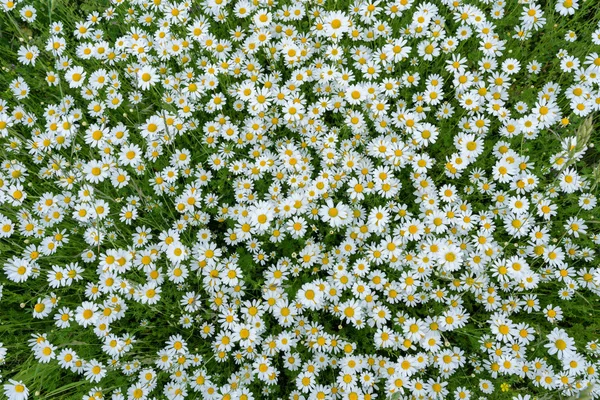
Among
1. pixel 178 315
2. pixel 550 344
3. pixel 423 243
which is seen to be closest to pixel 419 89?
pixel 423 243

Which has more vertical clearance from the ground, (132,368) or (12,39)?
(12,39)

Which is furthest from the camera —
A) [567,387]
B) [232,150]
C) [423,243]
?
[232,150]

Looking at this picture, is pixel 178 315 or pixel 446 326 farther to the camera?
pixel 178 315

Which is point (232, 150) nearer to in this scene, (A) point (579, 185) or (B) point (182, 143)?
(B) point (182, 143)

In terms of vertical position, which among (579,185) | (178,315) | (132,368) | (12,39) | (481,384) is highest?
(12,39)

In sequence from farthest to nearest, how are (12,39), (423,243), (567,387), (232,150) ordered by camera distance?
(12,39) < (232,150) < (423,243) < (567,387)

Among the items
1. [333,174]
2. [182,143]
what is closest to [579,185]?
[333,174]
